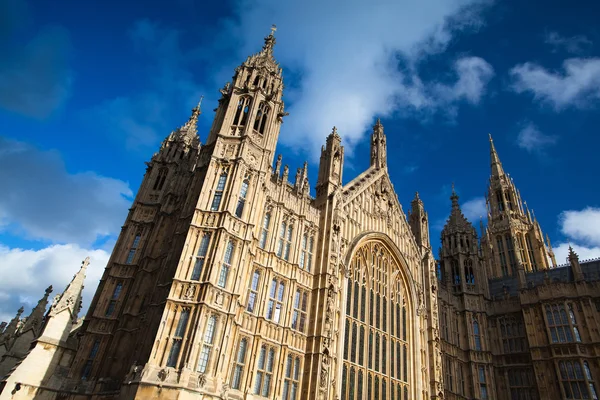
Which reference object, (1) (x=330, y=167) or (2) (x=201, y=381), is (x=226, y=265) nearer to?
(2) (x=201, y=381)

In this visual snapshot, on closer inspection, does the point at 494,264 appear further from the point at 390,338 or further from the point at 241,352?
the point at 241,352

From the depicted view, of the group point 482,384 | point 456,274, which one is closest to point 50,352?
point 482,384

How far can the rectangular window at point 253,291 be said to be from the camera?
25000 mm

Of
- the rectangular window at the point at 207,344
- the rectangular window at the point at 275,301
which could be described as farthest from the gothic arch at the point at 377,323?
the rectangular window at the point at 207,344

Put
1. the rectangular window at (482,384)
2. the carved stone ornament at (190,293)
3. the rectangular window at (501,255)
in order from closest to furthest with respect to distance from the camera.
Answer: the carved stone ornament at (190,293)
the rectangular window at (482,384)
the rectangular window at (501,255)

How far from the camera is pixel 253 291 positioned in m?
25.5

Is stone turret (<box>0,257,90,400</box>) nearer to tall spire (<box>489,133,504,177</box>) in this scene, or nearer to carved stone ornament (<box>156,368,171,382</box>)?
carved stone ornament (<box>156,368,171,382</box>)

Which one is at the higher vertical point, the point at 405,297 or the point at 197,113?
the point at 197,113

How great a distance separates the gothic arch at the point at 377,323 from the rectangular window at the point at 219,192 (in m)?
11.0

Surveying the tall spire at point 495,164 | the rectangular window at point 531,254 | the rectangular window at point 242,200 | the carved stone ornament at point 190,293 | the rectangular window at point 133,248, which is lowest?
the carved stone ornament at point 190,293

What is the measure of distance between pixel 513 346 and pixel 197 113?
3764 cm

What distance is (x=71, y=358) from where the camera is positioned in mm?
26375

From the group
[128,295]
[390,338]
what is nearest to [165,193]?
[128,295]

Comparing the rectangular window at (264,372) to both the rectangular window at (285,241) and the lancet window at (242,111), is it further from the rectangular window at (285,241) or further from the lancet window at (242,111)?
the lancet window at (242,111)
